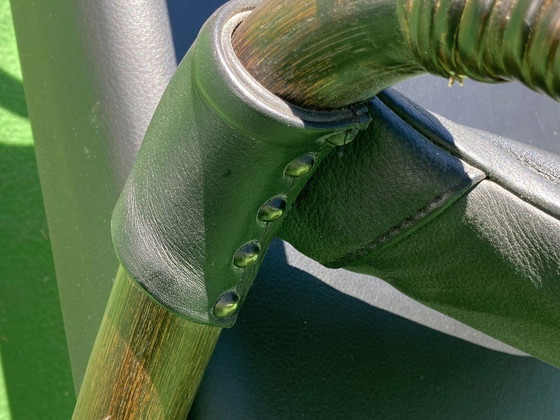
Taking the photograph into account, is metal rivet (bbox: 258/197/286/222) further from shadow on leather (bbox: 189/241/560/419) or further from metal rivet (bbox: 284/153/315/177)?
shadow on leather (bbox: 189/241/560/419)

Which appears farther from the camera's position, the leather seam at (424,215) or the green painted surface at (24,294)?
the green painted surface at (24,294)

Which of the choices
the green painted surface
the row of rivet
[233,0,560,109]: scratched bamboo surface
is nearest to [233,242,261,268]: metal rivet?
the row of rivet

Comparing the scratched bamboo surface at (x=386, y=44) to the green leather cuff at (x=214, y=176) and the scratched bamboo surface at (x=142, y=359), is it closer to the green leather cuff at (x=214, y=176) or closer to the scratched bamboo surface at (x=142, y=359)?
the green leather cuff at (x=214, y=176)

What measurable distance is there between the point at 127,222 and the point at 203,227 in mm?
61

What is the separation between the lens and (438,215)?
512mm

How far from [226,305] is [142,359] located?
0.30 feet

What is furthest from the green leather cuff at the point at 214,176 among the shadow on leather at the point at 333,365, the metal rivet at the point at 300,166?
the shadow on leather at the point at 333,365

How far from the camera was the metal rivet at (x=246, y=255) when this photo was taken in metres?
0.50

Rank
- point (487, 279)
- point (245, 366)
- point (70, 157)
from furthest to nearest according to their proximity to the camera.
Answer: point (70, 157), point (245, 366), point (487, 279)

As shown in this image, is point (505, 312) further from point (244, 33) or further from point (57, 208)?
point (57, 208)

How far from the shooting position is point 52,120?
2.87ft

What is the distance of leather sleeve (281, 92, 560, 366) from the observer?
50 cm

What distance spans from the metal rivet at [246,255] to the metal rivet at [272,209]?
0.02 metres

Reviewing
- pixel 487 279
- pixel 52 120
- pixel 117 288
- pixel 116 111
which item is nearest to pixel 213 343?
pixel 117 288
